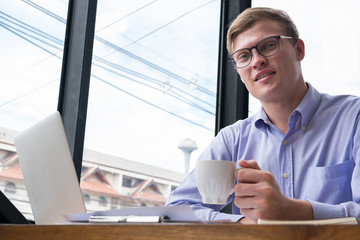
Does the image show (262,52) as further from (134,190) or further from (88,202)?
(134,190)

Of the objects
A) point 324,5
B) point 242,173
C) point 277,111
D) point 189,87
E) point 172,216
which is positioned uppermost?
point 324,5

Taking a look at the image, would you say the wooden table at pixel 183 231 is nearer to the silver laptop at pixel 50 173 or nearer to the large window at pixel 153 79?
the silver laptop at pixel 50 173

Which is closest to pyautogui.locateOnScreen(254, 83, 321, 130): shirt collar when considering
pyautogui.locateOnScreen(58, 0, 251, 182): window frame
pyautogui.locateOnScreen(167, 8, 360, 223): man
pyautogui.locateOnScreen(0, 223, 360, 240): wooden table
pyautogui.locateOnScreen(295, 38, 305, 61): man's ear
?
pyautogui.locateOnScreen(167, 8, 360, 223): man

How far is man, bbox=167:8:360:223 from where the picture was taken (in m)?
1.33

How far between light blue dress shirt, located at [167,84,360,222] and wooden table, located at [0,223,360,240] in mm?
596

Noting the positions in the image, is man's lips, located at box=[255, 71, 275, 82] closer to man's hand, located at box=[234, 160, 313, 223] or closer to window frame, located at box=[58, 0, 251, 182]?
man's hand, located at box=[234, 160, 313, 223]

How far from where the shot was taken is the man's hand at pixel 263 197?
864mm

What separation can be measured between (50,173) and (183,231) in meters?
0.50

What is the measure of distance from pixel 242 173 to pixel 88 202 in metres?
1.28

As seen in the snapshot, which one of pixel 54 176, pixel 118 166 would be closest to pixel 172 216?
pixel 54 176

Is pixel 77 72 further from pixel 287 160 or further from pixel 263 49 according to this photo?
pixel 287 160

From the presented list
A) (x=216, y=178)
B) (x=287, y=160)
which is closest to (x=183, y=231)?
(x=216, y=178)

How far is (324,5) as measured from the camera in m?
2.43

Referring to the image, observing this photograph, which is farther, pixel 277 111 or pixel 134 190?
pixel 134 190
